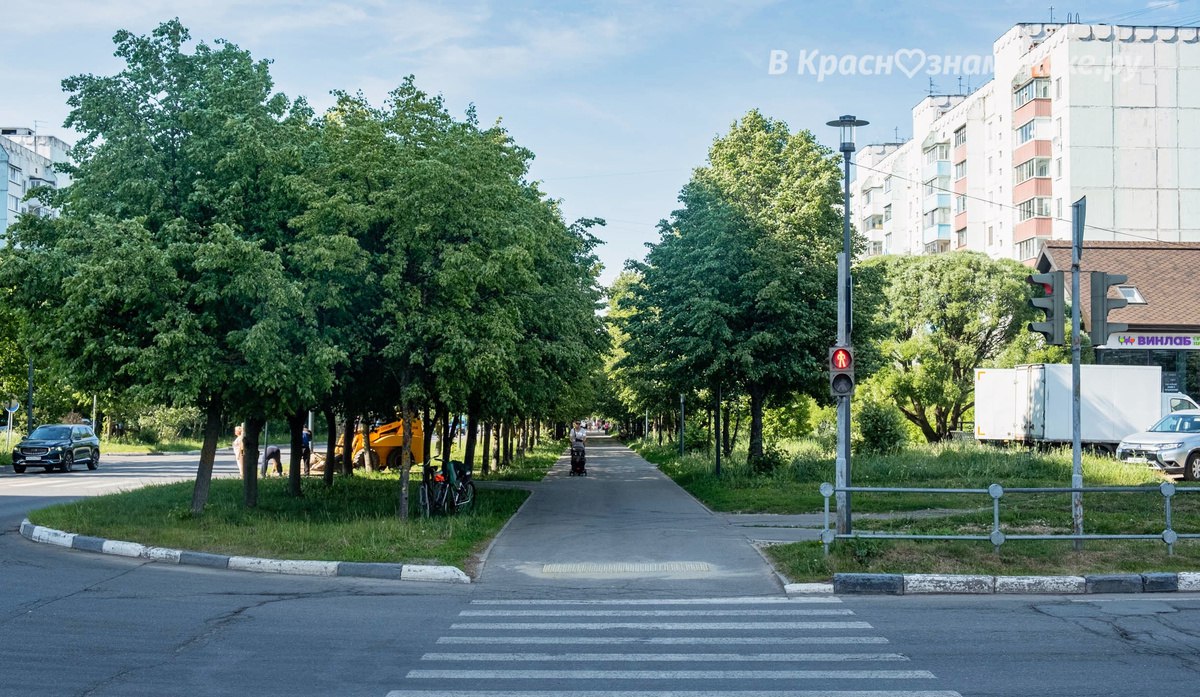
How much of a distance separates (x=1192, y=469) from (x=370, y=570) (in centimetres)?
2064

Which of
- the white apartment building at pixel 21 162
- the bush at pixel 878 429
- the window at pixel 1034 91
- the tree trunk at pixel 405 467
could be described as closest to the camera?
the tree trunk at pixel 405 467

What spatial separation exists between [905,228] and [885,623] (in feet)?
253

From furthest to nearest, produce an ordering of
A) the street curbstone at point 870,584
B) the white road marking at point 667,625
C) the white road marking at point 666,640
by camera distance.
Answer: the street curbstone at point 870,584, the white road marking at point 667,625, the white road marking at point 666,640

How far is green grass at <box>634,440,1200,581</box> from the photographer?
508 inches

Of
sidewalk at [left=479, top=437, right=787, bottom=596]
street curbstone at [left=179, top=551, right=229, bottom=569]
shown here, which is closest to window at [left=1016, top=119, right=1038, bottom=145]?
sidewalk at [left=479, top=437, right=787, bottom=596]

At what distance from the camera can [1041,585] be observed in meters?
12.1

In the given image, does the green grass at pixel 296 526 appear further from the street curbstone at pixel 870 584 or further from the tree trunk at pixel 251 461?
the street curbstone at pixel 870 584

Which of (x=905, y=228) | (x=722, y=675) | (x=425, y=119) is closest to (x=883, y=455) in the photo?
(x=425, y=119)

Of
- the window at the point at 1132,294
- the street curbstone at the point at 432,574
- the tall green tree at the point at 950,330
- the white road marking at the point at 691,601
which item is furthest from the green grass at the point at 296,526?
the tall green tree at the point at 950,330

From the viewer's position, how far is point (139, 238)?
15234mm

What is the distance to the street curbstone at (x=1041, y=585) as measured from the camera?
39.6 feet

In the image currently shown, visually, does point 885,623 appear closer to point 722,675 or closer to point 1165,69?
point 722,675

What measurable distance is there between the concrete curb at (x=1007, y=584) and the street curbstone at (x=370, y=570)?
4834 millimetres

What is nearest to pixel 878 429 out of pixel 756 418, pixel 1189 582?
pixel 756 418
